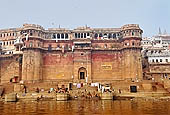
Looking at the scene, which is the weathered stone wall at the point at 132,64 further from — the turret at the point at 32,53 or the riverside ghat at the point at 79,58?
the turret at the point at 32,53

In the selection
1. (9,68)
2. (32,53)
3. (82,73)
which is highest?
(32,53)

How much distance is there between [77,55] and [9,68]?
47.4 ft

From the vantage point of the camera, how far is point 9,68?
144ft

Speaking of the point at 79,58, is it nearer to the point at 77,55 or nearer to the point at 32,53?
the point at 77,55

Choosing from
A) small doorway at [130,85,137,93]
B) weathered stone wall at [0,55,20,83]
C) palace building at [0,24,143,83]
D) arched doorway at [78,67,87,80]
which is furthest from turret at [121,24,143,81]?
weathered stone wall at [0,55,20,83]

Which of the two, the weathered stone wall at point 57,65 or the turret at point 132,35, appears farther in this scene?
the weathered stone wall at point 57,65

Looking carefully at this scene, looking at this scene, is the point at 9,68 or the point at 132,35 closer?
the point at 132,35

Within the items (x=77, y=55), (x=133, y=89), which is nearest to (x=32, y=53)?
(x=77, y=55)

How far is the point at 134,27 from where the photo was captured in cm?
4016

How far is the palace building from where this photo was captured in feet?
128

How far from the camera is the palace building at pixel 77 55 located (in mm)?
38938

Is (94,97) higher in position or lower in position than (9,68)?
lower

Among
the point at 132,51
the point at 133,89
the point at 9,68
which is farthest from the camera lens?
the point at 9,68

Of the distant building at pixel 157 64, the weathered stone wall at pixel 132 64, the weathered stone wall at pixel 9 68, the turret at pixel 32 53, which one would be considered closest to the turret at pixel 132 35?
the weathered stone wall at pixel 132 64
